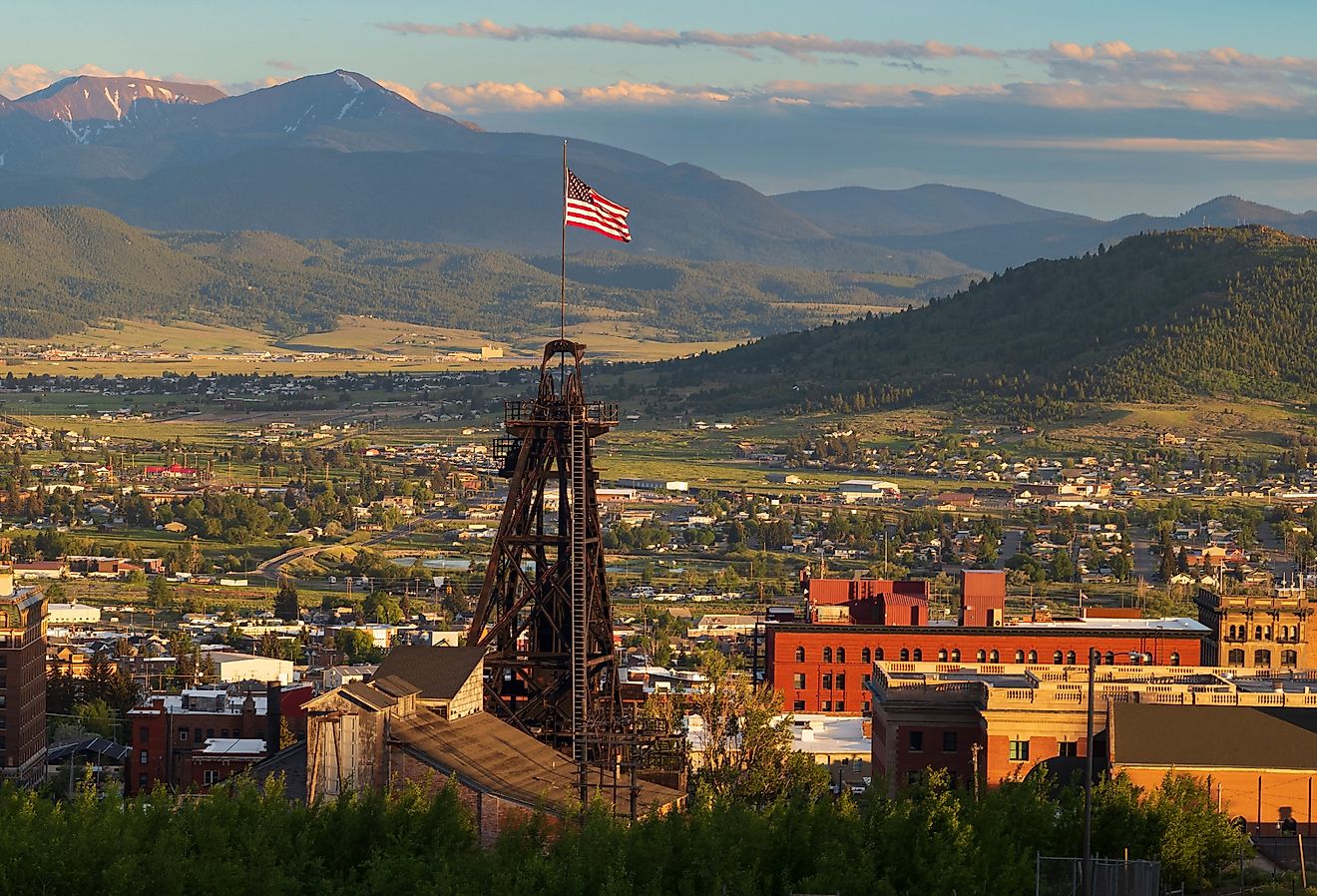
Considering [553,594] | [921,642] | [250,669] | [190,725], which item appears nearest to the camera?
[553,594]

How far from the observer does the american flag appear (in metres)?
109

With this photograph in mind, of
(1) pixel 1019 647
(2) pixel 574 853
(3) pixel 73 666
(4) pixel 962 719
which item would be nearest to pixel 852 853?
(2) pixel 574 853

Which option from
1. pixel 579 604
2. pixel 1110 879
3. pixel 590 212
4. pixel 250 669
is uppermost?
pixel 590 212

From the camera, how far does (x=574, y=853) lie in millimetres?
74688

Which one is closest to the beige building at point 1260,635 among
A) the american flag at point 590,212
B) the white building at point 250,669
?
the american flag at point 590,212

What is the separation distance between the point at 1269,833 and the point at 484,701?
24440 millimetres

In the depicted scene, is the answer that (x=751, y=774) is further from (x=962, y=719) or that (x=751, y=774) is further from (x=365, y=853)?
(x=365, y=853)

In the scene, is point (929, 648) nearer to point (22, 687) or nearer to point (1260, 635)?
point (1260, 635)

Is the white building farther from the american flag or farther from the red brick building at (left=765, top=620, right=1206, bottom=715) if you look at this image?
the american flag

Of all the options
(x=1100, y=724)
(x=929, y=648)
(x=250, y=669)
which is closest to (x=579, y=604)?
(x=1100, y=724)

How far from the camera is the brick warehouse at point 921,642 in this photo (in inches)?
5399

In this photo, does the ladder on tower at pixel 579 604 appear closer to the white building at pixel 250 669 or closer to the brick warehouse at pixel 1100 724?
the brick warehouse at pixel 1100 724

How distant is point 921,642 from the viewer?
139 m

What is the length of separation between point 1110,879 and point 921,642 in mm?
63969
